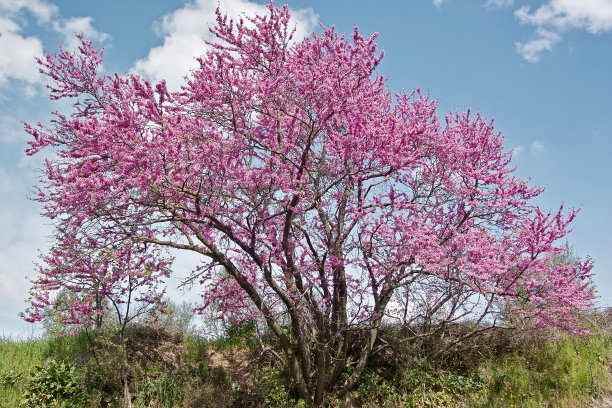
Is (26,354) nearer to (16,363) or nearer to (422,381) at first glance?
(16,363)

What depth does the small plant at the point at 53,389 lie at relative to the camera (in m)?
8.61

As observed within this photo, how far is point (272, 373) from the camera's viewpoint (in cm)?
945

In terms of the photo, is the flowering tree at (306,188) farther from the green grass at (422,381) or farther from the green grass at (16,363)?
the green grass at (16,363)

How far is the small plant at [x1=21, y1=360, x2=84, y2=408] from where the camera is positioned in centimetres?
861

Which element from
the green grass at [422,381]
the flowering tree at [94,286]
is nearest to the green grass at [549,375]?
the green grass at [422,381]

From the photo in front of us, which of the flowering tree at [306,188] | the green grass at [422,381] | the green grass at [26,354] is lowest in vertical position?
the green grass at [422,381]

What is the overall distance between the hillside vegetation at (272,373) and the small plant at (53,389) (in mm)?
18

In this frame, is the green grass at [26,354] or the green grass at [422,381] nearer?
the green grass at [422,381]

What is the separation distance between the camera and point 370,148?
768 centimetres

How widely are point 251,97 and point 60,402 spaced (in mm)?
6763

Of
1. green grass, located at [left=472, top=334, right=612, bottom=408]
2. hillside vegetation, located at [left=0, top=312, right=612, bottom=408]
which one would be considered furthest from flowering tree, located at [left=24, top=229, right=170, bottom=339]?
green grass, located at [left=472, top=334, right=612, bottom=408]

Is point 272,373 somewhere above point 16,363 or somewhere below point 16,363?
below

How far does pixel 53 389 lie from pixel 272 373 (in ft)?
13.8

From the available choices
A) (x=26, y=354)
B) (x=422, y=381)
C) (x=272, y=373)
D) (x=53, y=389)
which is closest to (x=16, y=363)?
(x=26, y=354)
